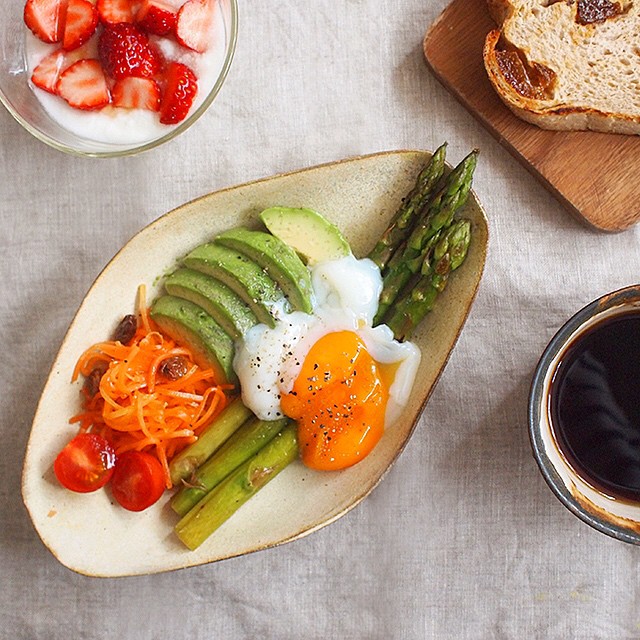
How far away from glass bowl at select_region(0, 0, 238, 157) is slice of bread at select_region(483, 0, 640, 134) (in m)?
0.81

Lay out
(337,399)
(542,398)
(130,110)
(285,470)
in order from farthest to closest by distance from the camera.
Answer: (130,110), (285,470), (337,399), (542,398)

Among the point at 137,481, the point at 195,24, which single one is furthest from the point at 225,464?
the point at 195,24

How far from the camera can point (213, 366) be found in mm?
2527

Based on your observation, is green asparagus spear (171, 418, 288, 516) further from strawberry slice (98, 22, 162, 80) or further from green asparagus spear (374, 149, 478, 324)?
strawberry slice (98, 22, 162, 80)

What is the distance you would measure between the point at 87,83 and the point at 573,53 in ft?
4.94

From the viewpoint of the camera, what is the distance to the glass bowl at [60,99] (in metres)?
2.68

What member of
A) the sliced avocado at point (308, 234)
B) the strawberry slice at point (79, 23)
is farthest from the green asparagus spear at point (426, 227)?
the strawberry slice at point (79, 23)

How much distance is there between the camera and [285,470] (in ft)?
8.53

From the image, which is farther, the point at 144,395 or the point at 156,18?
the point at 156,18

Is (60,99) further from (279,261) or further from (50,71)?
(279,261)

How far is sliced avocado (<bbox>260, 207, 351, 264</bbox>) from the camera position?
8.30 feet

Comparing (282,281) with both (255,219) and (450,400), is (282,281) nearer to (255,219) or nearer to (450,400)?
(255,219)

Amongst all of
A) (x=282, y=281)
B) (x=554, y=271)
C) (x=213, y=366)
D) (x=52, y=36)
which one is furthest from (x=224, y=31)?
(x=554, y=271)

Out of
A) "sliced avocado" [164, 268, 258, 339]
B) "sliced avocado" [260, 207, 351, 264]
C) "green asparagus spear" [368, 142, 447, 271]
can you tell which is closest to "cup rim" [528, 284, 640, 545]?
"green asparagus spear" [368, 142, 447, 271]
